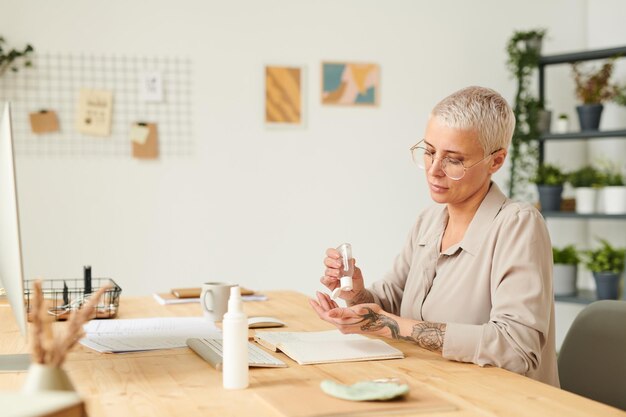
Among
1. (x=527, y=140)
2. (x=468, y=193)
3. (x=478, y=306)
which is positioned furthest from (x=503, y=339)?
(x=527, y=140)

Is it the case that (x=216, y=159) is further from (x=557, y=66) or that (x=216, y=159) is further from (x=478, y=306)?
(x=478, y=306)

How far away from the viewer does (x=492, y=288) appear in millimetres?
1714

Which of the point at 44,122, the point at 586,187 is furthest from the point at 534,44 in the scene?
the point at 44,122

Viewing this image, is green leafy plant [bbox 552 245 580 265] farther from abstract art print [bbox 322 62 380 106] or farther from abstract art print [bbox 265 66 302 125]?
abstract art print [bbox 265 66 302 125]

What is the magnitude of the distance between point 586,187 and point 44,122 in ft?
9.44

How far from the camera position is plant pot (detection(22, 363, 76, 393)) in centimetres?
92

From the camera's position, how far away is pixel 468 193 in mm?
1844

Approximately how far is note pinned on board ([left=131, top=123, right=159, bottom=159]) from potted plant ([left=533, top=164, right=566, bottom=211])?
208 centimetres

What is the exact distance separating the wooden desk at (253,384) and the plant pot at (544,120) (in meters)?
2.99

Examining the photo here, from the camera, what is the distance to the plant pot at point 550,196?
4.36 meters

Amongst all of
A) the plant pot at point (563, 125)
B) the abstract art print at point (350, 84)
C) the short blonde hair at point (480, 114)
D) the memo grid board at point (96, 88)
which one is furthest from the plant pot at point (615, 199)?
the short blonde hair at point (480, 114)

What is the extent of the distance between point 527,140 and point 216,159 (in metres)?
1.74

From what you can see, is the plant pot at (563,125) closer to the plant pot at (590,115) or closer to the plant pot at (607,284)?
the plant pot at (590,115)

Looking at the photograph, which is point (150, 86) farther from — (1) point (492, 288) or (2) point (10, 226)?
(2) point (10, 226)
